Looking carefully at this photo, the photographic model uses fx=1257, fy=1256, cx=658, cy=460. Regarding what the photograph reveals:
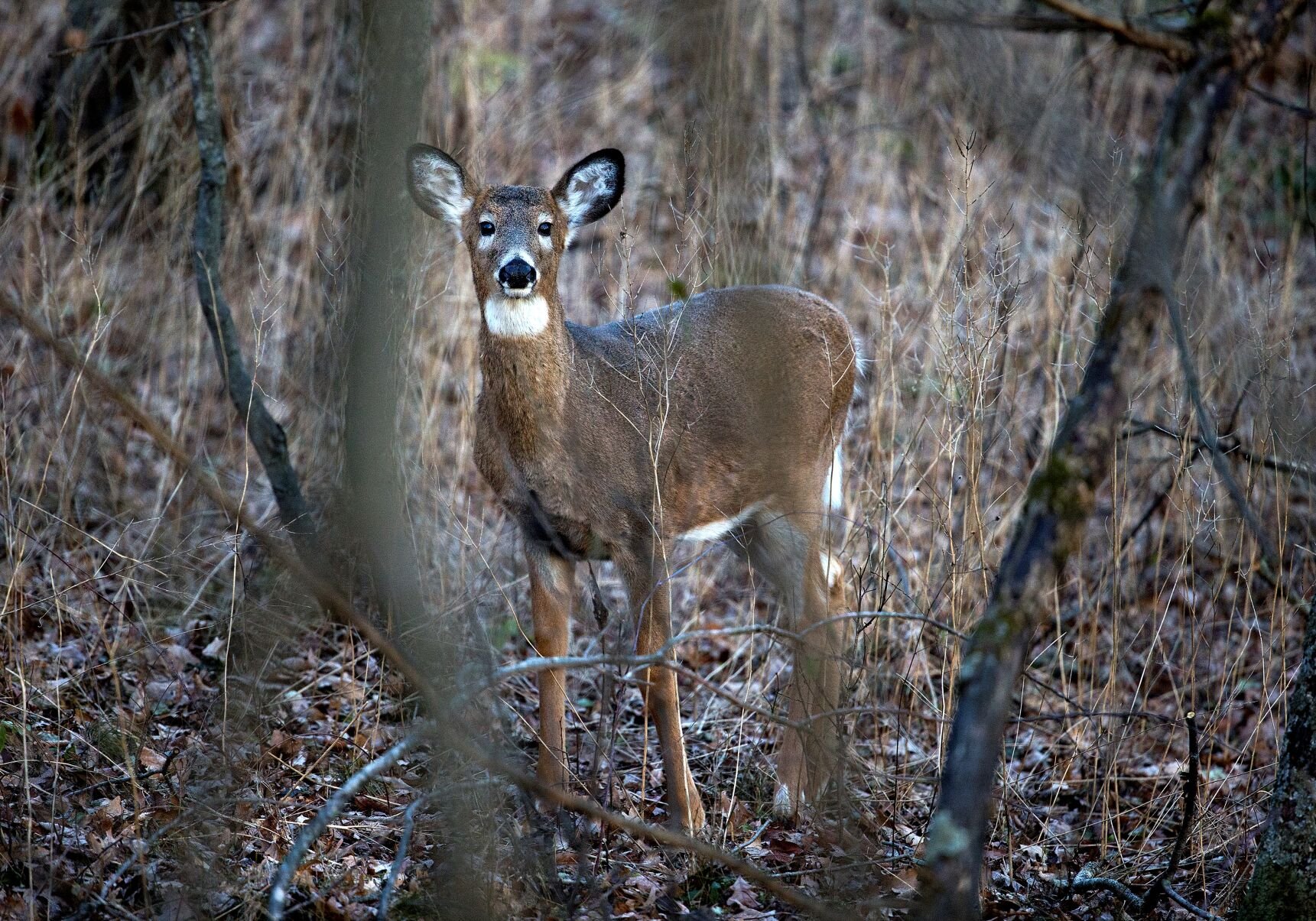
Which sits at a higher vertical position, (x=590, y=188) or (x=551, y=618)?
(x=590, y=188)

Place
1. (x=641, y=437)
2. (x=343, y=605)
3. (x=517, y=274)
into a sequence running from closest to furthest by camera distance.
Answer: (x=343, y=605), (x=517, y=274), (x=641, y=437)

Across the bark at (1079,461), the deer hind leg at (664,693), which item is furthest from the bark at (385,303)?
the bark at (1079,461)

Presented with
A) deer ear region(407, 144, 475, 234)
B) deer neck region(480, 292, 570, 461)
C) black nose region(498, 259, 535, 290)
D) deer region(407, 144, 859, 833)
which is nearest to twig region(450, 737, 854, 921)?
deer region(407, 144, 859, 833)

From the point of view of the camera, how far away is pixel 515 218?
4.88 m

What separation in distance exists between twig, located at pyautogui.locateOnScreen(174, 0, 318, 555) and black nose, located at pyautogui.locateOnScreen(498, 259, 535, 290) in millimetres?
1484

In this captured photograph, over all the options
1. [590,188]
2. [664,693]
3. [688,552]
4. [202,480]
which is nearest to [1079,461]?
[202,480]

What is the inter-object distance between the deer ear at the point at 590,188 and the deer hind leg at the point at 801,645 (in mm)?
1477

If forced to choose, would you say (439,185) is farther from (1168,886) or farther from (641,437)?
(1168,886)

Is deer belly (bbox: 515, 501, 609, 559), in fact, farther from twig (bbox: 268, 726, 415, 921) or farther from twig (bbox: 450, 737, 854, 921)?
twig (bbox: 268, 726, 415, 921)

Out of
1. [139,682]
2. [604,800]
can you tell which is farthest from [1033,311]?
[139,682]

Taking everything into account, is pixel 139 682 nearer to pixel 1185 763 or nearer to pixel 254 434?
pixel 254 434

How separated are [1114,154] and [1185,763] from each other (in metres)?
2.50

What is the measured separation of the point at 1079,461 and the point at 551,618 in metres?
2.71

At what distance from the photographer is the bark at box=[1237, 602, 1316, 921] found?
3496mm
